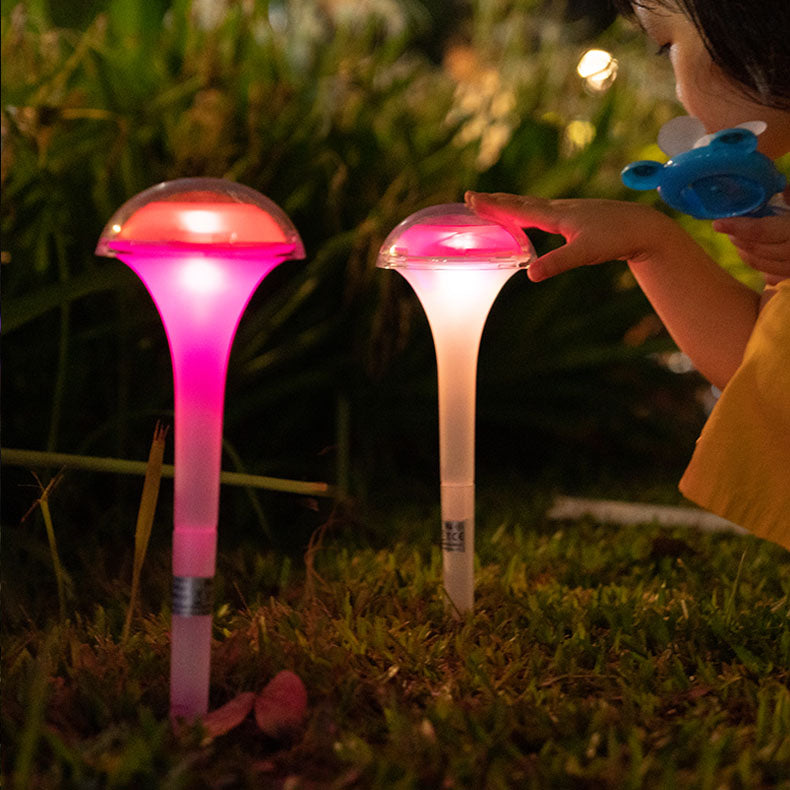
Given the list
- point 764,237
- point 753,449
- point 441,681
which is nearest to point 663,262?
point 764,237

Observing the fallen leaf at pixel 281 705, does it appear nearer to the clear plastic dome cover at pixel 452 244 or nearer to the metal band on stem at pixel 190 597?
the metal band on stem at pixel 190 597

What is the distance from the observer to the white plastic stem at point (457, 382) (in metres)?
1.04

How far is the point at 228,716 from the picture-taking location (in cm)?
83

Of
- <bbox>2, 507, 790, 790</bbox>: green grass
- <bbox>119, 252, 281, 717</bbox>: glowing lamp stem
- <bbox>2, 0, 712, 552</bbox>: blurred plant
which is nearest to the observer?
<bbox>2, 507, 790, 790</bbox>: green grass

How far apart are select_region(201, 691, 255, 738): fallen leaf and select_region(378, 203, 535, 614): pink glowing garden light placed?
0.32m

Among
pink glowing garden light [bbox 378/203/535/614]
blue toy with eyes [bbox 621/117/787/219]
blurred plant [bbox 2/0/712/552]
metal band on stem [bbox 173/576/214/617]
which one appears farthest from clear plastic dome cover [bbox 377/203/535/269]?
blurred plant [bbox 2/0/712/552]

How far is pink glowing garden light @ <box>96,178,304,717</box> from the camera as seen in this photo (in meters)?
0.85

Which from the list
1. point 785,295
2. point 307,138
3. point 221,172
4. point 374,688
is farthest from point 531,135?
point 374,688

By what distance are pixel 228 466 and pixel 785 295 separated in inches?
39.4

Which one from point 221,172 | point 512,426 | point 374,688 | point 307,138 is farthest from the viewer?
point 512,426

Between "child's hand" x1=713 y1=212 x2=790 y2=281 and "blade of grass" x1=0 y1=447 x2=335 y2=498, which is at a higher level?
"child's hand" x1=713 y1=212 x2=790 y2=281

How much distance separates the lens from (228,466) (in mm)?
1750

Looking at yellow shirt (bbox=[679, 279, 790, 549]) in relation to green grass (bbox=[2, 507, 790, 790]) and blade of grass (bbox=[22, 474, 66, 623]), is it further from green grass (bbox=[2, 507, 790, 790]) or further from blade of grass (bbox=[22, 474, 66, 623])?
blade of grass (bbox=[22, 474, 66, 623])

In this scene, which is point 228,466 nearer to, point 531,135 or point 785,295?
point 785,295
